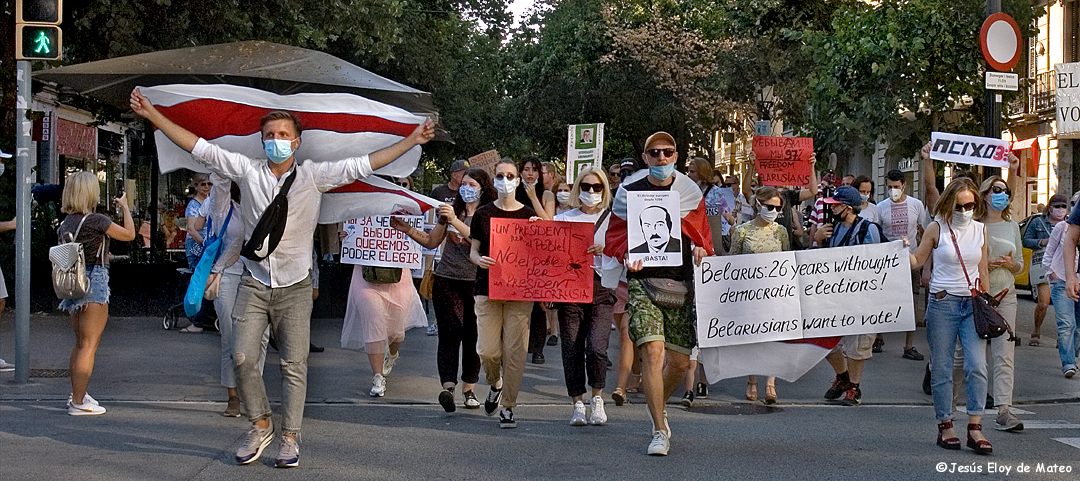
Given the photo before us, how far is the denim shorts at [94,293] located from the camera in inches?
334

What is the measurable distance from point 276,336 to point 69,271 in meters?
2.12

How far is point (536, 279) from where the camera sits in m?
8.48

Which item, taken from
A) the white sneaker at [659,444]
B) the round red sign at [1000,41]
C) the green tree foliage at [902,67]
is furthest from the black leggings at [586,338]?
the green tree foliage at [902,67]

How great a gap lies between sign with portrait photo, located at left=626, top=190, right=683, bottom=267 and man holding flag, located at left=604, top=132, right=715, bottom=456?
0.07 meters

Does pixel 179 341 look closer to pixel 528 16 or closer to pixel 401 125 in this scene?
pixel 401 125

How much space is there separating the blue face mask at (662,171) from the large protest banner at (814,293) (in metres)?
0.75

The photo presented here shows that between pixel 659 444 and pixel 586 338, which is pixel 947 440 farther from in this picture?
pixel 586 338

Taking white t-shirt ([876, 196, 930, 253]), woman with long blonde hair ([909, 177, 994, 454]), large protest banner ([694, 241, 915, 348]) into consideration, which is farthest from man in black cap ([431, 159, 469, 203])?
woman with long blonde hair ([909, 177, 994, 454])

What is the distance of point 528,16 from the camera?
4356cm

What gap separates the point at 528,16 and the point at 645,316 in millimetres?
37070

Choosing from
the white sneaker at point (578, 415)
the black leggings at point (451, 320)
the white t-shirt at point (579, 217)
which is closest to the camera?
the white sneaker at point (578, 415)

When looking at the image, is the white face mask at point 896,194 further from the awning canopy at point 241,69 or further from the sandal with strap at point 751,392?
the awning canopy at point 241,69

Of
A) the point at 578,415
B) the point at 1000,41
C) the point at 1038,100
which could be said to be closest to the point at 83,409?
the point at 578,415

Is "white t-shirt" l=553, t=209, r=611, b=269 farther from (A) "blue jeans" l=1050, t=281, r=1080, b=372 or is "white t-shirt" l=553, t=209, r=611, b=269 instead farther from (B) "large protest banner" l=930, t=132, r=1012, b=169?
(A) "blue jeans" l=1050, t=281, r=1080, b=372
